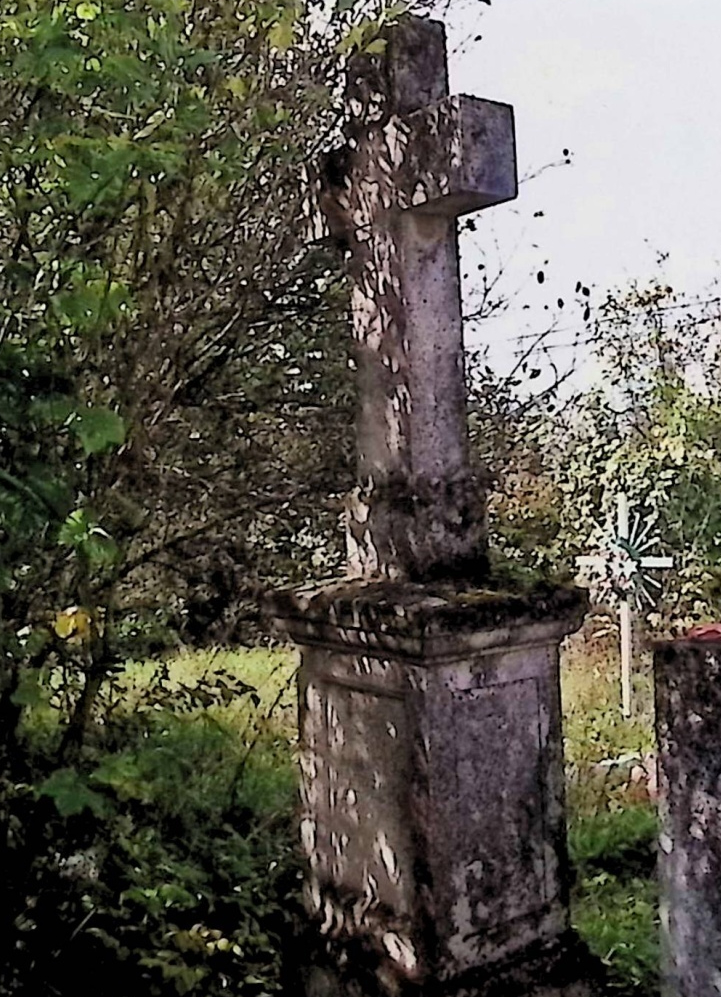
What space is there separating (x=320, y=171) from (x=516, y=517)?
2425mm

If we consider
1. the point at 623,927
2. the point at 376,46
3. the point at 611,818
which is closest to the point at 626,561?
the point at 611,818

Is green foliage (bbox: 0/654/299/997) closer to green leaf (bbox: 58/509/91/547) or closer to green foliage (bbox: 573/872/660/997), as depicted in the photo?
green leaf (bbox: 58/509/91/547)

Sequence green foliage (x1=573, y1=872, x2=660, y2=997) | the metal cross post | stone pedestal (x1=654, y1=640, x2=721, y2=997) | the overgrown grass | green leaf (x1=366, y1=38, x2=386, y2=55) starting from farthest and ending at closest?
the metal cross post, the overgrown grass, green foliage (x1=573, y1=872, x2=660, y2=997), green leaf (x1=366, y1=38, x2=386, y2=55), stone pedestal (x1=654, y1=640, x2=721, y2=997)

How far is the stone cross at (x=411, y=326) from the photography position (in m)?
2.45

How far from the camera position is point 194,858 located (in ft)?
10.9

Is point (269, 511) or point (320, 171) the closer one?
point (320, 171)

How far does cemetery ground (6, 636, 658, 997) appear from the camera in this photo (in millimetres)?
2814

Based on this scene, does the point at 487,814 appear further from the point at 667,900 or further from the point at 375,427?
the point at 375,427

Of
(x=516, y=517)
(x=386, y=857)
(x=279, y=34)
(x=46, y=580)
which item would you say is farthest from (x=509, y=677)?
(x=516, y=517)

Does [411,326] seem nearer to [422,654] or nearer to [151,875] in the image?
[422,654]

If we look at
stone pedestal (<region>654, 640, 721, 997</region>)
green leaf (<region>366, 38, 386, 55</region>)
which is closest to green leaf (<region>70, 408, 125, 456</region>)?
green leaf (<region>366, 38, 386, 55</region>)

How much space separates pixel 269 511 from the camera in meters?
3.50

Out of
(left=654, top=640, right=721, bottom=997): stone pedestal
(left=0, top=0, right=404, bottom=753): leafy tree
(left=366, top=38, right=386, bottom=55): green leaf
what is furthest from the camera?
(left=366, top=38, right=386, bottom=55): green leaf

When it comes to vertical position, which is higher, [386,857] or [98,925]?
[386,857]
